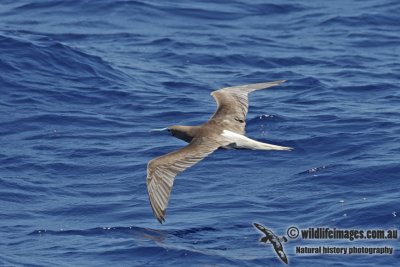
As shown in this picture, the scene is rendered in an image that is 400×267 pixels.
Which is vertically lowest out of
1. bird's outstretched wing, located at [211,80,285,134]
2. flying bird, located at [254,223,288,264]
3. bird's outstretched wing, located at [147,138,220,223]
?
flying bird, located at [254,223,288,264]

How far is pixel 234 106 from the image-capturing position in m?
17.1

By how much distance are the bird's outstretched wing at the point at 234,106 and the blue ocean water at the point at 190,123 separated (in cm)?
A: 114

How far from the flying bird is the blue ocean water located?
95 mm

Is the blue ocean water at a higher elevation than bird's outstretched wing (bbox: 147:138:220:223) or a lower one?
lower

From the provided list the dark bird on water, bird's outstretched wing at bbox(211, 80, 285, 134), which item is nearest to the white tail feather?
the dark bird on water

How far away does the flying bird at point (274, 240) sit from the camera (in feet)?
46.7

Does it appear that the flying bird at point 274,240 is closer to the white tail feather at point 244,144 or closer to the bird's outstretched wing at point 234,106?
the white tail feather at point 244,144

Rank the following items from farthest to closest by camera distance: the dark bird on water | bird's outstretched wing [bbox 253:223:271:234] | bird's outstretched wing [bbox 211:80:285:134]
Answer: bird's outstretched wing [bbox 211:80:285:134]
bird's outstretched wing [bbox 253:223:271:234]
the dark bird on water

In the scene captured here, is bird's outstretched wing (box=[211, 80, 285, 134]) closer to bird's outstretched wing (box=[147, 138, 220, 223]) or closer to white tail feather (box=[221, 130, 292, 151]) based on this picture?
white tail feather (box=[221, 130, 292, 151])

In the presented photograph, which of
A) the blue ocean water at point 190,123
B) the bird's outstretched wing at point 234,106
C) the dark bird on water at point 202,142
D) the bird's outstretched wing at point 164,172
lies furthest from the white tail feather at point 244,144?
the blue ocean water at point 190,123

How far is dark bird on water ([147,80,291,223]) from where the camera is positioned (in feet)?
47.2

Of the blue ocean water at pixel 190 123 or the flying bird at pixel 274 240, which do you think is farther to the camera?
the blue ocean water at pixel 190 123

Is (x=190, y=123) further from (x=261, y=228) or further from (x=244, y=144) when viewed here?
(x=261, y=228)

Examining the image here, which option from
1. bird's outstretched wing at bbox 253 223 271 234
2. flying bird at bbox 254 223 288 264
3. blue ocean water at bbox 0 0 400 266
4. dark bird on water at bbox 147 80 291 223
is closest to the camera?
flying bird at bbox 254 223 288 264
